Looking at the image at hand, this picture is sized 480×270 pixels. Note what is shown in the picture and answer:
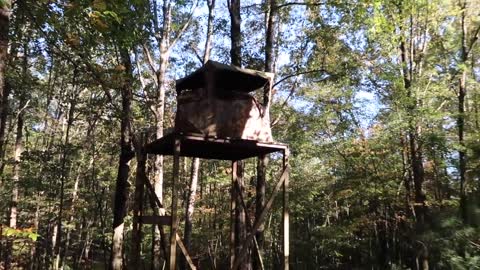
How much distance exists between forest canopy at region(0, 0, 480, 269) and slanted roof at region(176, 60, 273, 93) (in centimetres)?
61

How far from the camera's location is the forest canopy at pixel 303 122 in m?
9.26

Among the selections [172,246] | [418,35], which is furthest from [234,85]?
[418,35]

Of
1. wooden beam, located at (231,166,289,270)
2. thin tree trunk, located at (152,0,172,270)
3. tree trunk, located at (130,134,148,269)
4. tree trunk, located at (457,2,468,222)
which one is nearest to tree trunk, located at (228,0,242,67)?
tree trunk, located at (130,134,148,269)

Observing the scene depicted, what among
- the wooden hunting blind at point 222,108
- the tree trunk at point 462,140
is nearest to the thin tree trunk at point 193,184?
the wooden hunting blind at point 222,108

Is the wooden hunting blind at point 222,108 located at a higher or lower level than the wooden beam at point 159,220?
higher

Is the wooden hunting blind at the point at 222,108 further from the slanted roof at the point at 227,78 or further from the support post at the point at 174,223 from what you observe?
the support post at the point at 174,223

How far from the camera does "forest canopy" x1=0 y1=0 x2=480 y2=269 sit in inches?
364

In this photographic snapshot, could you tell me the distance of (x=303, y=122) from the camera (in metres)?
16.6

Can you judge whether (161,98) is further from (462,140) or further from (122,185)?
(462,140)

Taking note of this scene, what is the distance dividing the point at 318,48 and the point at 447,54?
264 inches

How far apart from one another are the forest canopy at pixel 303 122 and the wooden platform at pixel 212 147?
2.43ft

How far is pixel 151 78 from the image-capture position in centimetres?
1628

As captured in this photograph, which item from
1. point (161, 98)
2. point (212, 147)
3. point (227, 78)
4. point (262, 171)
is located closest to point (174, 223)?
point (212, 147)

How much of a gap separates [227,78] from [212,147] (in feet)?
3.71
